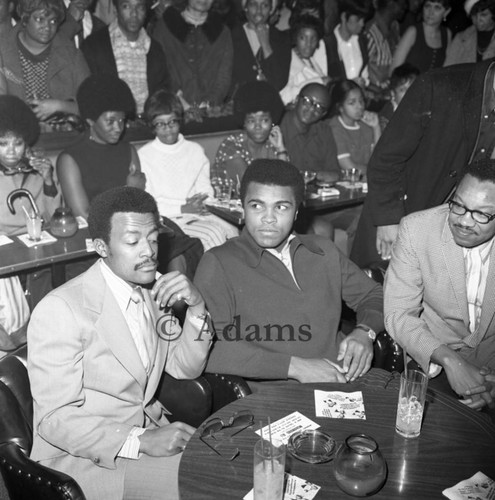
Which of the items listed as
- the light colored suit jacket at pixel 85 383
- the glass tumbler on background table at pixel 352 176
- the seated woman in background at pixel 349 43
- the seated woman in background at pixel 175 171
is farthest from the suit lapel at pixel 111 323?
the seated woman in background at pixel 349 43

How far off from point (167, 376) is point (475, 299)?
1306 mm

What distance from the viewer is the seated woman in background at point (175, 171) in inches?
175

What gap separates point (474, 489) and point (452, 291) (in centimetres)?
103

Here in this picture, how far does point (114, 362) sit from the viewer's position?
2012 mm

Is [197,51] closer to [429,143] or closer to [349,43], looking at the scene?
[349,43]

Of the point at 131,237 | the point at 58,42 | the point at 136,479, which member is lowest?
the point at 136,479

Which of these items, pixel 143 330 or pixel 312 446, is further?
pixel 143 330

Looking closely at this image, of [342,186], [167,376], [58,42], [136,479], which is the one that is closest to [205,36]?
[58,42]

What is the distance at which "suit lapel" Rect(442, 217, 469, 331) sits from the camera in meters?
2.47

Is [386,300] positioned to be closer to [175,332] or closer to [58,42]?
[175,332]

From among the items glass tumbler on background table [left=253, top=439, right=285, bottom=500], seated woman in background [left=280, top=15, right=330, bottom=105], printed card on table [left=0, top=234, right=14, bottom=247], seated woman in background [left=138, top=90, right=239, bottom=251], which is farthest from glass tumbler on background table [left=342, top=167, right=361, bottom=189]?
glass tumbler on background table [left=253, top=439, right=285, bottom=500]

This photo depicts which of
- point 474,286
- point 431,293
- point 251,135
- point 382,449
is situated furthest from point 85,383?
point 251,135

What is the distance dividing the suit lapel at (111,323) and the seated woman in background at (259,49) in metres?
4.03

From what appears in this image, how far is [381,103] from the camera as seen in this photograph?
6363 millimetres
